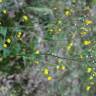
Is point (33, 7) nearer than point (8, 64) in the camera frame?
No

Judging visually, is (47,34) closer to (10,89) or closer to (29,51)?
(29,51)

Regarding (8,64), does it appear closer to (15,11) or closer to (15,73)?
(15,73)

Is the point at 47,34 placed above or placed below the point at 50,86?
above

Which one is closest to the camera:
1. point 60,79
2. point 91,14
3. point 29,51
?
point 29,51

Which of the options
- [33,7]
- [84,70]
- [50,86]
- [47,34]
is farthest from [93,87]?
[33,7]

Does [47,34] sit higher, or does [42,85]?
[47,34]

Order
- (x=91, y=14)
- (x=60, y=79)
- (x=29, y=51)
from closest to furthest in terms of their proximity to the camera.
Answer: (x=29, y=51) → (x=60, y=79) → (x=91, y=14)

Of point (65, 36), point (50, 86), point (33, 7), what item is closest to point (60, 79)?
point (50, 86)

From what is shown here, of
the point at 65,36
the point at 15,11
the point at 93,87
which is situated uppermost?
the point at 15,11

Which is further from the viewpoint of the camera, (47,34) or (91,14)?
(91,14)
